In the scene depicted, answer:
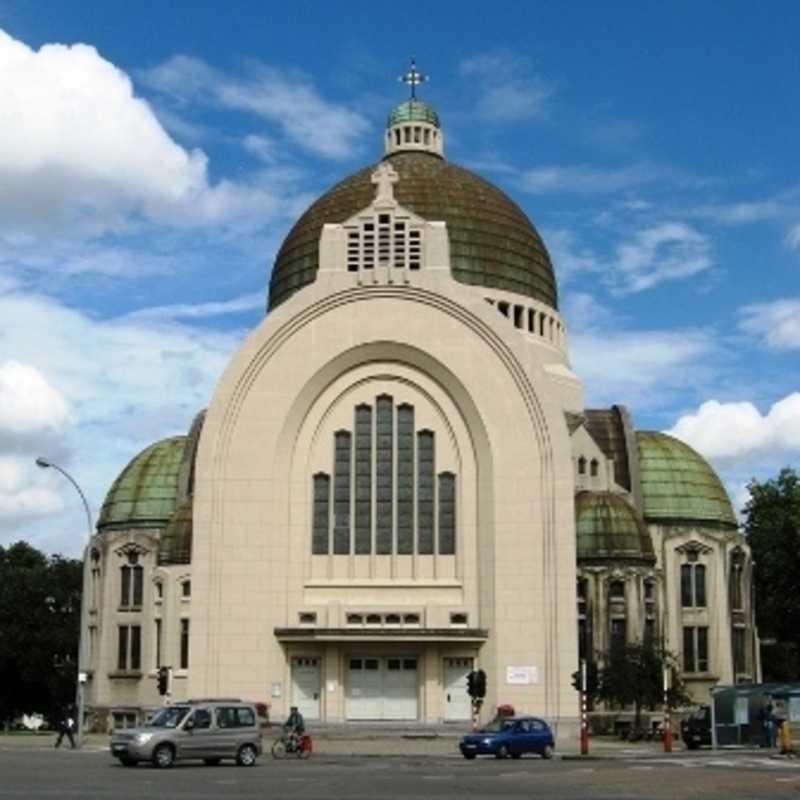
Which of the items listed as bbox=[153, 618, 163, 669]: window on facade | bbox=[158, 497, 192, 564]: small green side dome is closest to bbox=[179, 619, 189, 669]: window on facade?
bbox=[153, 618, 163, 669]: window on facade

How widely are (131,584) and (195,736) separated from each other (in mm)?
29323

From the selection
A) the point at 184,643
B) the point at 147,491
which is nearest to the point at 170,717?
the point at 184,643

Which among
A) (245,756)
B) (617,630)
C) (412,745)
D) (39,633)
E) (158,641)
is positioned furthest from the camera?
(39,633)

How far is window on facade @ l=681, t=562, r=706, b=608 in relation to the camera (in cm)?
5734

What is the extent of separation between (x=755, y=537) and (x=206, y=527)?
117 feet

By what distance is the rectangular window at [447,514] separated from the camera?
49.8m

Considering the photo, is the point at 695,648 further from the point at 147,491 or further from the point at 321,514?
the point at 147,491

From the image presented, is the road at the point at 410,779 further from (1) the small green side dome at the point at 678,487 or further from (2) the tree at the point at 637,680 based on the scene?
(1) the small green side dome at the point at 678,487

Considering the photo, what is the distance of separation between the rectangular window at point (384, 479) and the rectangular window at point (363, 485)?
0.28m

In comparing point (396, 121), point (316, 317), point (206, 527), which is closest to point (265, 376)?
point (316, 317)

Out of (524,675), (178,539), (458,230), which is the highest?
(458,230)

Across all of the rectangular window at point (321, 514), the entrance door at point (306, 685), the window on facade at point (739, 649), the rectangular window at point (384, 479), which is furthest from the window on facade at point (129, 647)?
the window on facade at point (739, 649)

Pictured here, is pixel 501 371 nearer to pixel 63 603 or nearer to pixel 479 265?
pixel 479 265

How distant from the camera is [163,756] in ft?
103
